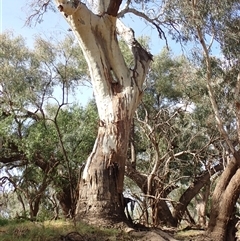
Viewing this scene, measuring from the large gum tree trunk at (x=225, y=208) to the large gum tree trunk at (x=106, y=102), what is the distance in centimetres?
146

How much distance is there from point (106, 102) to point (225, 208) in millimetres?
2400

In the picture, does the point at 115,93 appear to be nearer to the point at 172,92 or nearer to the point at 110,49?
the point at 110,49

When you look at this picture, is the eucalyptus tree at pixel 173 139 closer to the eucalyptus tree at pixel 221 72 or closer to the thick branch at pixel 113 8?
the eucalyptus tree at pixel 221 72

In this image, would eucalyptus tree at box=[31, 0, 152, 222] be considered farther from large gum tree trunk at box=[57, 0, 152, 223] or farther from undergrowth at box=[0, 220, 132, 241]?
undergrowth at box=[0, 220, 132, 241]

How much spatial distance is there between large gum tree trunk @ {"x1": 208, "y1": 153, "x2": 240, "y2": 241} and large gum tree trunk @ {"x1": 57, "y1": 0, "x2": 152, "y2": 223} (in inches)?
→ 57.3

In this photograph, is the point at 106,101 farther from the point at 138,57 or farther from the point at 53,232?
the point at 53,232

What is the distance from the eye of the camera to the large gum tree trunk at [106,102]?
5777mm

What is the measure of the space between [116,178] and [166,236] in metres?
1.07

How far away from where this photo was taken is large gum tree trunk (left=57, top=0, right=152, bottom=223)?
5.78 metres

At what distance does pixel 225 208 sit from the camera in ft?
20.4

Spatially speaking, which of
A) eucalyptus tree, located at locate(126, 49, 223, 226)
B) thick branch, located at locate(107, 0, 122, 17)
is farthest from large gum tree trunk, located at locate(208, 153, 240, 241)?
thick branch, located at locate(107, 0, 122, 17)

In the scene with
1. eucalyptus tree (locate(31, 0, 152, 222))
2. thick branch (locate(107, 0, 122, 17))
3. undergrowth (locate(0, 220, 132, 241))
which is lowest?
undergrowth (locate(0, 220, 132, 241))

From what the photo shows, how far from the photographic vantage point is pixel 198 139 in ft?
41.8

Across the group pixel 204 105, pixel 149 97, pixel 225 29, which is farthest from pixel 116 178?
pixel 149 97
